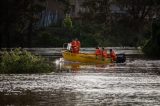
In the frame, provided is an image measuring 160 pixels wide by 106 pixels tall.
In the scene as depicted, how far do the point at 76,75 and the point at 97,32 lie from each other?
258 feet

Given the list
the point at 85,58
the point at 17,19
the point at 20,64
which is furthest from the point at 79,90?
the point at 17,19

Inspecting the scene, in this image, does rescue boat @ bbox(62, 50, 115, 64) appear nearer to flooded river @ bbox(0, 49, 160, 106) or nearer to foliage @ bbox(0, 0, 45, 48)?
flooded river @ bbox(0, 49, 160, 106)

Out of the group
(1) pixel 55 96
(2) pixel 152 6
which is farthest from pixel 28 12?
(1) pixel 55 96

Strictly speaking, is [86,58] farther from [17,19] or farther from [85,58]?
[17,19]

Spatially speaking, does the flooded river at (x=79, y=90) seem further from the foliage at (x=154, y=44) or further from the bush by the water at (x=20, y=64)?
the foliage at (x=154, y=44)

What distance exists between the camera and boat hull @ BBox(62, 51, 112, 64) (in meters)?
50.6

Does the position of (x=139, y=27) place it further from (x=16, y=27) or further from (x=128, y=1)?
(x=16, y=27)

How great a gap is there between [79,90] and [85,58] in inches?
928

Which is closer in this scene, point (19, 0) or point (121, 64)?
point (121, 64)

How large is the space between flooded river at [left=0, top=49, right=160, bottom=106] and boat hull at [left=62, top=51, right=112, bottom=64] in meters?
13.7

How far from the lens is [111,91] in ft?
87.4

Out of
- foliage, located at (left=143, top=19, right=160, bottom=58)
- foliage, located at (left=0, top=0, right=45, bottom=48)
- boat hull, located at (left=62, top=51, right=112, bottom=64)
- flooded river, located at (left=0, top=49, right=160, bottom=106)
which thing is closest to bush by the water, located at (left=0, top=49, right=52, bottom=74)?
flooded river, located at (left=0, top=49, right=160, bottom=106)

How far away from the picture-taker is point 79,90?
27203mm

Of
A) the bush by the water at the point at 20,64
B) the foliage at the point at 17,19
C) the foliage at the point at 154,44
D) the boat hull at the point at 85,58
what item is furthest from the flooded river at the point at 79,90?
the foliage at the point at 17,19
